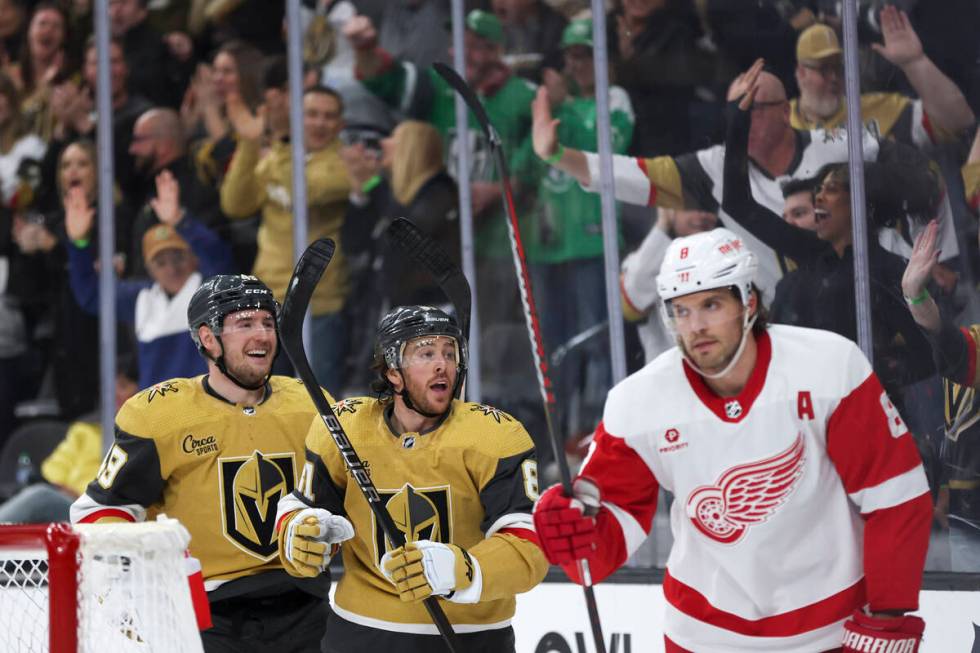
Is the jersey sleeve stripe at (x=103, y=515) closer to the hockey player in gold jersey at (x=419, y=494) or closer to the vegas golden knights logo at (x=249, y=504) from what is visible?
the vegas golden knights logo at (x=249, y=504)

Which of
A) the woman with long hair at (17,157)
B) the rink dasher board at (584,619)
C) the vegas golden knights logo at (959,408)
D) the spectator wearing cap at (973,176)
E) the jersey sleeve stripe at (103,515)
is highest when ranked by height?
the woman with long hair at (17,157)

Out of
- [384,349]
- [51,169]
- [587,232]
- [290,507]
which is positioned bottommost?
[290,507]

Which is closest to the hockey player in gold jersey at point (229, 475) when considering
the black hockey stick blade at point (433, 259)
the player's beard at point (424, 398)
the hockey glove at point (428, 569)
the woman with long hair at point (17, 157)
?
the black hockey stick blade at point (433, 259)

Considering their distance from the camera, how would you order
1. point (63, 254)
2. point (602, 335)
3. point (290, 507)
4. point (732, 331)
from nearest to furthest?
point (732, 331)
point (290, 507)
point (602, 335)
point (63, 254)

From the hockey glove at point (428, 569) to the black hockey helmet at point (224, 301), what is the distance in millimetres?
725

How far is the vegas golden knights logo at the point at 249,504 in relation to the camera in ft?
9.39

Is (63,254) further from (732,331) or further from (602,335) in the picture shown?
(732,331)

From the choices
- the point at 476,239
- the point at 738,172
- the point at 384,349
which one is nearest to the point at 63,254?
the point at 476,239

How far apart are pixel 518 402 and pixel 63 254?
2.06 m

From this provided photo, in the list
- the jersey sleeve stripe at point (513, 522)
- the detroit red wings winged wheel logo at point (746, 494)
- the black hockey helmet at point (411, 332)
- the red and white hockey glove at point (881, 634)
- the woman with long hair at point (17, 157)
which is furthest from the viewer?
the woman with long hair at point (17, 157)

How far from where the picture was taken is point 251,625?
287 cm

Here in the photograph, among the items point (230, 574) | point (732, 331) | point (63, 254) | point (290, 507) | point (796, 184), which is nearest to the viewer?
point (732, 331)

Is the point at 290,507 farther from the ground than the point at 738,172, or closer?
closer

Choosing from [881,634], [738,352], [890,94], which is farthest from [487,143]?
[881,634]
